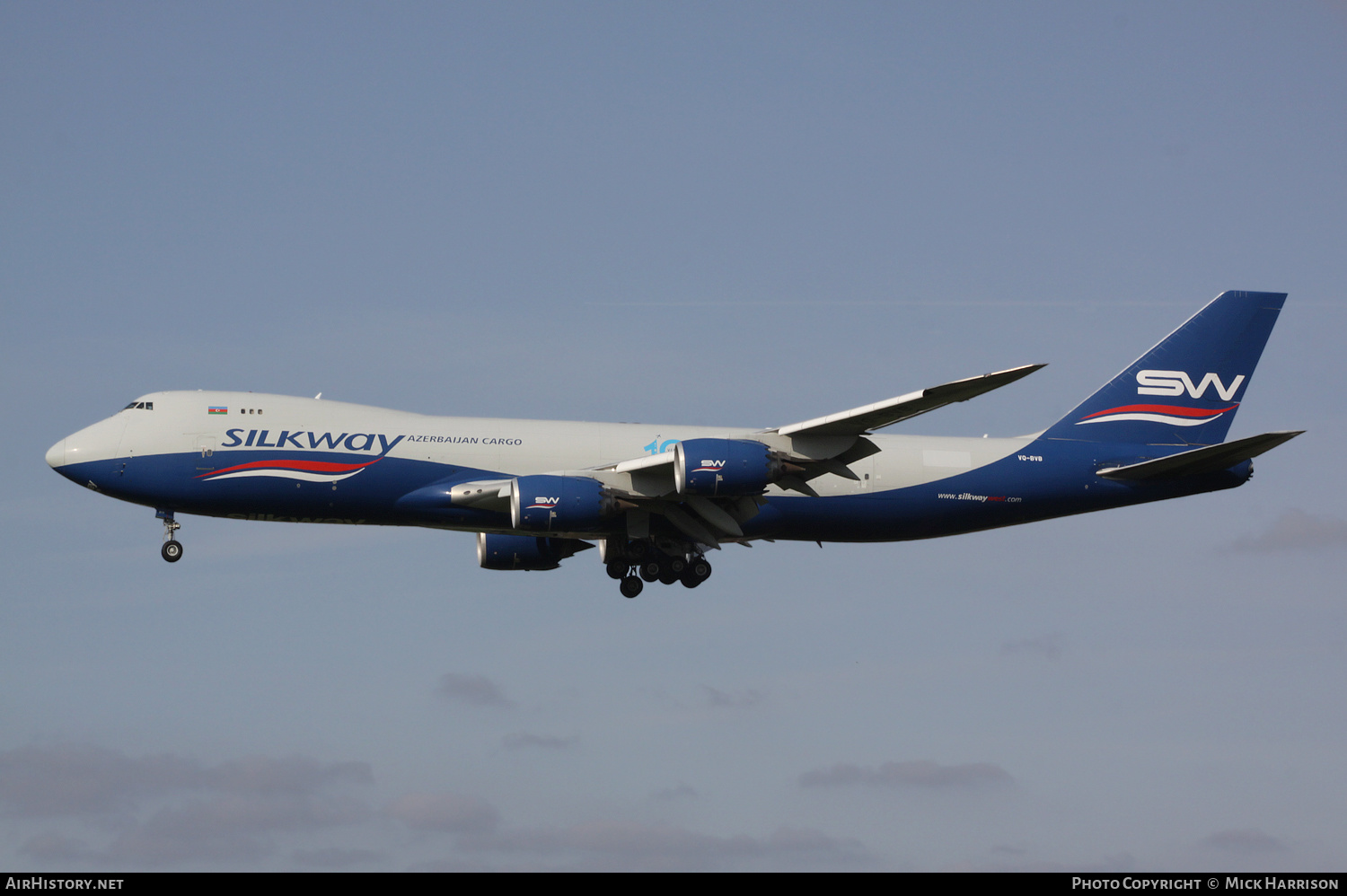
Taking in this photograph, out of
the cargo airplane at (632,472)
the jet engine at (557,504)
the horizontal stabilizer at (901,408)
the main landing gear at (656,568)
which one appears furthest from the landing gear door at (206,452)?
the horizontal stabilizer at (901,408)

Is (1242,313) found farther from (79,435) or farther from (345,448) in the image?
(79,435)

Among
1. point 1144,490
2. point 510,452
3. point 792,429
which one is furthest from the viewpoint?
point 1144,490

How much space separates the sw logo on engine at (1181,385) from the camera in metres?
47.9

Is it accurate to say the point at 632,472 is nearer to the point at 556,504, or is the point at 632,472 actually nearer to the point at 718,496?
the point at 556,504

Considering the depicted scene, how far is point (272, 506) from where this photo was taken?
4084 cm

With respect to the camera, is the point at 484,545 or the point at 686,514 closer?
the point at 686,514

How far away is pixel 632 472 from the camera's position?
40969mm

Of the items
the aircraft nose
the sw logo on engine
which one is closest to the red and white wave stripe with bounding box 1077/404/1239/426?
the sw logo on engine

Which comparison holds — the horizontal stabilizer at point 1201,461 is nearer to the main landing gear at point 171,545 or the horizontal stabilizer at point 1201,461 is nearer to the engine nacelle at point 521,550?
the engine nacelle at point 521,550

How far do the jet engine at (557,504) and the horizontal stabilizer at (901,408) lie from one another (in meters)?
5.30

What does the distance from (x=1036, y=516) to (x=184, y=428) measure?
2525cm

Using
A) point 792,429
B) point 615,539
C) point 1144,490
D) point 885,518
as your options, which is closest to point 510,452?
point 615,539
